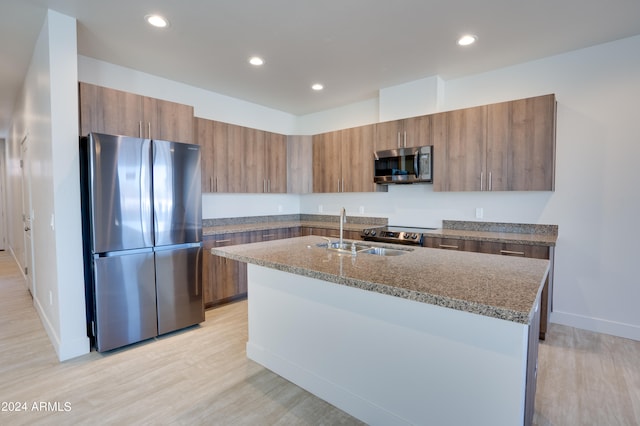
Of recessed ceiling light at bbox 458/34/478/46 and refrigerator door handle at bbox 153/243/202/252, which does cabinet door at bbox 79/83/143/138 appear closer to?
refrigerator door handle at bbox 153/243/202/252

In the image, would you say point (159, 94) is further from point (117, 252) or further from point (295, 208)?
point (295, 208)

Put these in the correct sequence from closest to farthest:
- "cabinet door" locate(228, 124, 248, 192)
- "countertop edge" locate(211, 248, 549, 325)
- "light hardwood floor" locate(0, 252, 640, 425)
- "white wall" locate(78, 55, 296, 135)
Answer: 1. "countertop edge" locate(211, 248, 549, 325)
2. "light hardwood floor" locate(0, 252, 640, 425)
3. "white wall" locate(78, 55, 296, 135)
4. "cabinet door" locate(228, 124, 248, 192)

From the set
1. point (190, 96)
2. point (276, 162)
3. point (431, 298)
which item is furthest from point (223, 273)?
point (431, 298)

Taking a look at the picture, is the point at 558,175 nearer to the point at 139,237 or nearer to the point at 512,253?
the point at 512,253

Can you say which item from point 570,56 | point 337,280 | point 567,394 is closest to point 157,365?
point 337,280

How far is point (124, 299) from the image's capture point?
2836mm

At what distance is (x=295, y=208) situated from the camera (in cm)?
577

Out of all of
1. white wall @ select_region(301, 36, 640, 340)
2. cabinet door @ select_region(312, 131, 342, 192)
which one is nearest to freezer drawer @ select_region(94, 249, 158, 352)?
cabinet door @ select_region(312, 131, 342, 192)

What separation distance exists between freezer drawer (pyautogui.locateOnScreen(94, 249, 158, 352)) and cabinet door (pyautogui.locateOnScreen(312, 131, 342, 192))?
2.72m

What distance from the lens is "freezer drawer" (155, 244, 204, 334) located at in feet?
10.1

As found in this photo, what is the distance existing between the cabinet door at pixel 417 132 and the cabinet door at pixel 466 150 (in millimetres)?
246

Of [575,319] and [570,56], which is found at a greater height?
[570,56]

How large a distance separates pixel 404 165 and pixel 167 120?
110 inches

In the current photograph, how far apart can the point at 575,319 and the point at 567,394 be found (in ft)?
4.89
